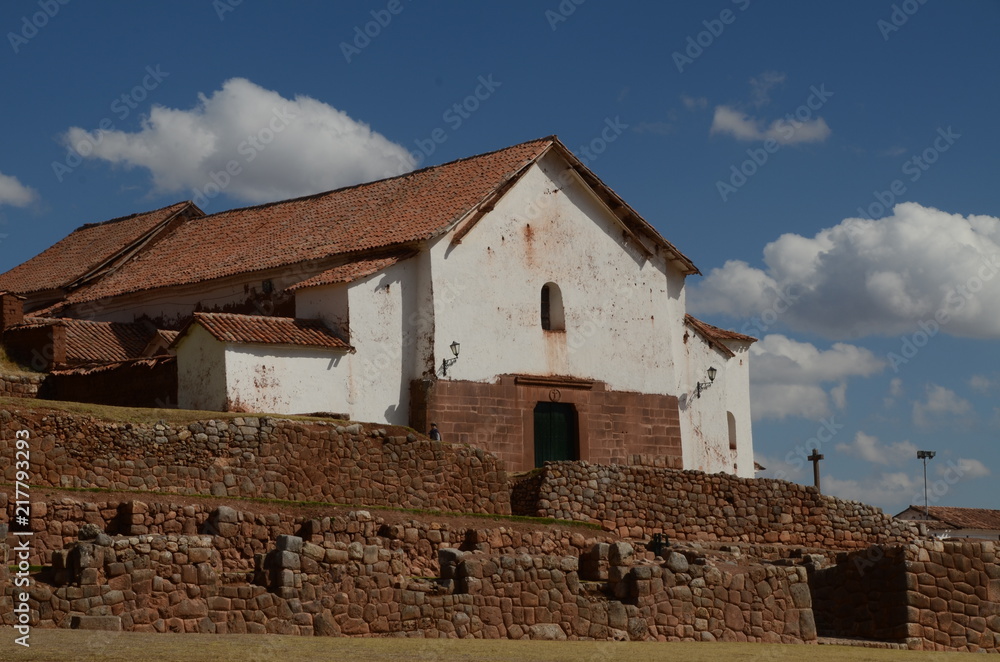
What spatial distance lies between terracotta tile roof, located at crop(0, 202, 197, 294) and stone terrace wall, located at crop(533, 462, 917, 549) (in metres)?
18.5

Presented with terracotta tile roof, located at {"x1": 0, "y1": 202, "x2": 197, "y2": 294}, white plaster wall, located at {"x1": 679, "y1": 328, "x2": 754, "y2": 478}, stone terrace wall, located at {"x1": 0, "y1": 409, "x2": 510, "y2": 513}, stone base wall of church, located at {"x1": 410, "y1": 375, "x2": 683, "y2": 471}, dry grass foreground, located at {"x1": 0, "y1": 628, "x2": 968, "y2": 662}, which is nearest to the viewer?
dry grass foreground, located at {"x1": 0, "y1": 628, "x2": 968, "y2": 662}

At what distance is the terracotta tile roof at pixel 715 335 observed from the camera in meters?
36.6

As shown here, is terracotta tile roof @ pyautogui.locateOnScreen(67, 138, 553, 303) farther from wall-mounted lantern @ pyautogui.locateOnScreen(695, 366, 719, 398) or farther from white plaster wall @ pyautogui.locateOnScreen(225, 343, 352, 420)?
wall-mounted lantern @ pyautogui.locateOnScreen(695, 366, 719, 398)

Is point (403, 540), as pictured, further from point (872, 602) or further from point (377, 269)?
point (377, 269)

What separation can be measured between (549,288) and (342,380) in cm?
594

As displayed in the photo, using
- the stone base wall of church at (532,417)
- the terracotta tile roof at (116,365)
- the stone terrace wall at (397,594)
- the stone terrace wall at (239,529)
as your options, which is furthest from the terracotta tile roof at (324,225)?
the stone terrace wall at (397,594)

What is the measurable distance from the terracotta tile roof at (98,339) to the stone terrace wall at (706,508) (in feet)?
35.6

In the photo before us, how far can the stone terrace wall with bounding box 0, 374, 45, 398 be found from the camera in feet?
97.7

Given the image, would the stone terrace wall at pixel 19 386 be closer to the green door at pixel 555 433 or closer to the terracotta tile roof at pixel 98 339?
the terracotta tile roof at pixel 98 339

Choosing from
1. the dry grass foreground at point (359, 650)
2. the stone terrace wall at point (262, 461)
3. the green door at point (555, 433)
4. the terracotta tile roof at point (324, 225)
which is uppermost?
the terracotta tile roof at point (324, 225)

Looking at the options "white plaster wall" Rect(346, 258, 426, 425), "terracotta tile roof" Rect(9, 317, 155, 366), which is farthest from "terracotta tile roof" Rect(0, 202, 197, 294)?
"white plaster wall" Rect(346, 258, 426, 425)

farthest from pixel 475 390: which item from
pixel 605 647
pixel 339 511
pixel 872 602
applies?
pixel 605 647

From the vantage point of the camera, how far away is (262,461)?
77.5ft

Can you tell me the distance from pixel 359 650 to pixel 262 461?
1039 cm
